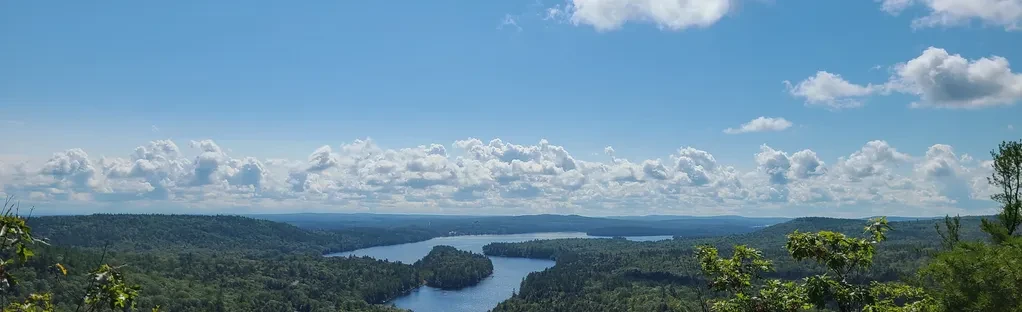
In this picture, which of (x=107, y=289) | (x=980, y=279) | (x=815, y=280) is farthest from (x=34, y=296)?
(x=980, y=279)

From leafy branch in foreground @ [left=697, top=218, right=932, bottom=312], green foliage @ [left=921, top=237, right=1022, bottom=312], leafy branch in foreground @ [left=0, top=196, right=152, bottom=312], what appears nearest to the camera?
leafy branch in foreground @ [left=0, top=196, right=152, bottom=312]

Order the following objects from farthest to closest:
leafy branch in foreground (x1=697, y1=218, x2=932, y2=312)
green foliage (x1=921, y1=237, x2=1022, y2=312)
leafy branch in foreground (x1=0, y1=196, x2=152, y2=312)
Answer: green foliage (x1=921, y1=237, x2=1022, y2=312)
leafy branch in foreground (x1=697, y1=218, x2=932, y2=312)
leafy branch in foreground (x1=0, y1=196, x2=152, y2=312)

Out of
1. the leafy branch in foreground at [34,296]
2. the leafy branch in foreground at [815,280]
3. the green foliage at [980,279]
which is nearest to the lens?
the leafy branch in foreground at [34,296]

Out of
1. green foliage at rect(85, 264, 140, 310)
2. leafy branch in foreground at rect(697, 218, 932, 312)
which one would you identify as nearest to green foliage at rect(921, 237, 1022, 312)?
leafy branch in foreground at rect(697, 218, 932, 312)

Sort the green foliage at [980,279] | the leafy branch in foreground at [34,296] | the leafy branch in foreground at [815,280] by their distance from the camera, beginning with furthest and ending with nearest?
the green foliage at [980,279], the leafy branch in foreground at [815,280], the leafy branch in foreground at [34,296]

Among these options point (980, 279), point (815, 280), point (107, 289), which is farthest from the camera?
point (980, 279)

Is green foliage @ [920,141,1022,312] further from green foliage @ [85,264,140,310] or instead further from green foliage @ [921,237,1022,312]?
green foliage @ [85,264,140,310]

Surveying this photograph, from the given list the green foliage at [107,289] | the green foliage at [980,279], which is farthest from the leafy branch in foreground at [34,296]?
the green foliage at [980,279]

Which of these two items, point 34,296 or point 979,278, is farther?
point 979,278

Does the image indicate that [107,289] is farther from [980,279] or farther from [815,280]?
[980,279]

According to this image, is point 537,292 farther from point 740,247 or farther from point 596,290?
Answer: point 740,247

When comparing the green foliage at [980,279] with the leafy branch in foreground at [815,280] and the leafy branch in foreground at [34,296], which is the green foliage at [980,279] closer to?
the leafy branch in foreground at [815,280]

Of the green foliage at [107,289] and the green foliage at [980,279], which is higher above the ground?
the green foliage at [107,289]
